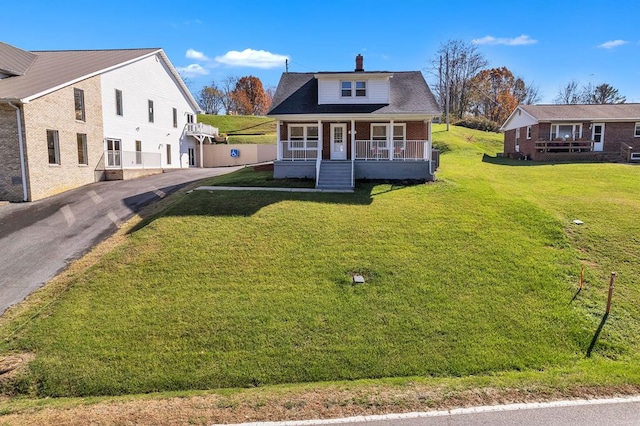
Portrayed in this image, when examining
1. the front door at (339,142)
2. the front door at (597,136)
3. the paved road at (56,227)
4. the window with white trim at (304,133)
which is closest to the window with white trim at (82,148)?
the paved road at (56,227)

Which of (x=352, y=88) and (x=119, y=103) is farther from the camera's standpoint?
(x=119, y=103)

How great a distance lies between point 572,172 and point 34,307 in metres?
25.1

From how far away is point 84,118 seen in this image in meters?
21.1

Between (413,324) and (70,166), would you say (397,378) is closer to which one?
(413,324)

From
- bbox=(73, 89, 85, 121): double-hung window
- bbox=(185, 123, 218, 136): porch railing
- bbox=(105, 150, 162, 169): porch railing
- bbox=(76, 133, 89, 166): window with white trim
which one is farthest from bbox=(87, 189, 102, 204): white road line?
bbox=(185, 123, 218, 136): porch railing

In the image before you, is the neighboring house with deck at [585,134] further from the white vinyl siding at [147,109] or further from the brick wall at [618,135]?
the white vinyl siding at [147,109]

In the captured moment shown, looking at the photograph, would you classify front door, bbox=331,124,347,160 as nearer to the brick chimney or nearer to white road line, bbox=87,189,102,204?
the brick chimney

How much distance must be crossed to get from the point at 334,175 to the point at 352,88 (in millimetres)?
5205

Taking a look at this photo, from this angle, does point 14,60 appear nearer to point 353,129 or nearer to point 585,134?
point 353,129

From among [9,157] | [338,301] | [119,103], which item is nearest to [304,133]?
[119,103]

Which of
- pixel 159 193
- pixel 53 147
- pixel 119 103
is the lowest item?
pixel 159 193

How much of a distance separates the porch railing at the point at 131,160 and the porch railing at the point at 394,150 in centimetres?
1357

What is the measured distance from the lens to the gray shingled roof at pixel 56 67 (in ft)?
60.3

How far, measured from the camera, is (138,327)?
8.05 m
